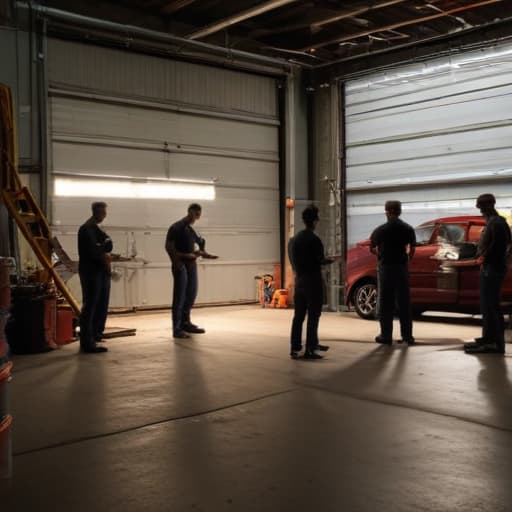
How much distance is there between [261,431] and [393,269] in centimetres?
385

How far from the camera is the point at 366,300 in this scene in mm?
10547

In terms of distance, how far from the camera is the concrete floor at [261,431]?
3.09 meters

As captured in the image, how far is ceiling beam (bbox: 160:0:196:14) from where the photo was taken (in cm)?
1122

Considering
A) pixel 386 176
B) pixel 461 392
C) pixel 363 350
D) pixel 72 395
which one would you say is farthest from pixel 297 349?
pixel 386 176

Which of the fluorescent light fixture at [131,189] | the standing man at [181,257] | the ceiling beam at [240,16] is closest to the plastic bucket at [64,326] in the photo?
the standing man at [181,257]

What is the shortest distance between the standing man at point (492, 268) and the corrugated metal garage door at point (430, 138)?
4.10 meters

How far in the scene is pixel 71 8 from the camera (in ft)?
36.4

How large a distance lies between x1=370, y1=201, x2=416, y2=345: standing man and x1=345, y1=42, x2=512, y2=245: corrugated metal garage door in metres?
3.85

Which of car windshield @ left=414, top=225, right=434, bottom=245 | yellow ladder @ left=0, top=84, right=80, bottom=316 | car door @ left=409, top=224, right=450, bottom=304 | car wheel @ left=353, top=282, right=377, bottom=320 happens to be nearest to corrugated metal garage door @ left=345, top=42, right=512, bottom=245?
car windshield @ left=414, top=225, right=434, bottom=245

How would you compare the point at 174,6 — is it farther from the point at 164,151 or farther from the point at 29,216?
the point at 29,216

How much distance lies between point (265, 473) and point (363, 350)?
4.08 m

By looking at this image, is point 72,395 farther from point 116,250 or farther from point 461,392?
point 116,250

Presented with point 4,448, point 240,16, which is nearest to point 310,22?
point 240,16

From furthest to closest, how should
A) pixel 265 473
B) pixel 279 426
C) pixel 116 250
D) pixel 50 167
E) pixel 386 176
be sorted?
pixel 386 176 → pixel 116 250 → pixel 50 167 → pixel 279 426 → pixel 265 473
